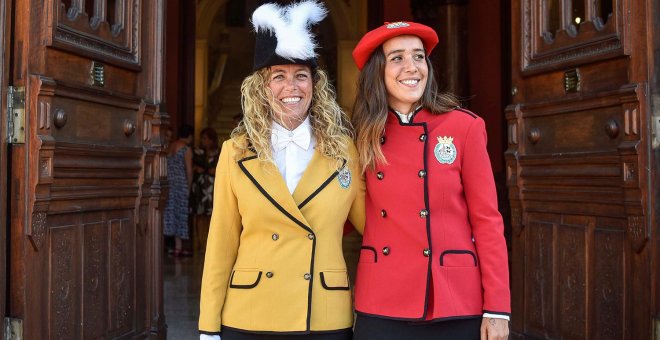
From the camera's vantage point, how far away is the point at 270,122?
2.29 m

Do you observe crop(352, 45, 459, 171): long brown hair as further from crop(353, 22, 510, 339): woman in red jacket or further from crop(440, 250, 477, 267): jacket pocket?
crop(440, 250, 477, 267): jacket pocket

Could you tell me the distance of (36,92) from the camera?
2.62 meters

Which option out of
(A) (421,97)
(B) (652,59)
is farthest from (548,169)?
(A) (421,97)

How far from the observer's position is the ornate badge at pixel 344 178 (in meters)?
2.23

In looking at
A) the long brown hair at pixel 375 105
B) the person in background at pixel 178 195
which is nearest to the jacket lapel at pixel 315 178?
the long brown hair at pixel 375 105

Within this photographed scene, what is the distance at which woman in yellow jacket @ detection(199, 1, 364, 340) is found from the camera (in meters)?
2.16

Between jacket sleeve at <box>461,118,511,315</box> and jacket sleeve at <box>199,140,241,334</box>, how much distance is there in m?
0.74

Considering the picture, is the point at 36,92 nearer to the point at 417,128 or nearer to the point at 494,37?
the point at 417,128

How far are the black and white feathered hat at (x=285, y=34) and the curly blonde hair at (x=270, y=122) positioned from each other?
0.07 meters

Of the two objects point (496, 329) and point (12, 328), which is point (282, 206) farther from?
point (12, 328)

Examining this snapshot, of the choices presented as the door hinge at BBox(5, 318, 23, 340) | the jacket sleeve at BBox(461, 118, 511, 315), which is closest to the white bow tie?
the jacket sleeve at BBox(461, 118, 511, 315)

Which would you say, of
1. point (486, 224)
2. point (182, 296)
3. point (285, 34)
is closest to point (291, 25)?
point (285, 34)

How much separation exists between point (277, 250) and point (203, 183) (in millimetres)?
6831

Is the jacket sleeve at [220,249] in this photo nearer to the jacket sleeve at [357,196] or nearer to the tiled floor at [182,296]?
the jacket sleeve at [357,196]
